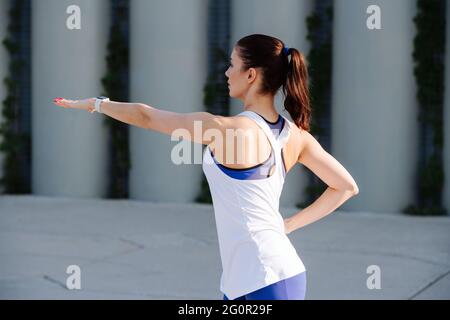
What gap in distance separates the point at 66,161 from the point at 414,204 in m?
4.61

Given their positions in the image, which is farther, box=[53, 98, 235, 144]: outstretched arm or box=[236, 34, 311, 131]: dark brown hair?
box=[236, 34, 311, 131]: dark brown hair

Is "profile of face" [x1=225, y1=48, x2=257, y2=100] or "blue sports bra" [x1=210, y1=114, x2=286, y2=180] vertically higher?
"profile of face" [x1=225, y1=48, x2=257, y2=100]

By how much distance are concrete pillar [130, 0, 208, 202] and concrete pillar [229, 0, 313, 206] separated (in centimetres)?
57

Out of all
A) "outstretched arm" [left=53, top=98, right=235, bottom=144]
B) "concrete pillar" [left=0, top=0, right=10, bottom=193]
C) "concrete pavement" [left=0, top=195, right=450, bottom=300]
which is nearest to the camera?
"outstretched arm" [left=53, top=98, right=235, bottom=144]

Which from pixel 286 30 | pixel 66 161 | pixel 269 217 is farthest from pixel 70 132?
pixel 269 217

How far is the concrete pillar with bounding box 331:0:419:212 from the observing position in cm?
1033

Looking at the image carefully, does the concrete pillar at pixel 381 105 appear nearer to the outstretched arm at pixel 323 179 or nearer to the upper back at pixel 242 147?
the outstretched arm at pixel 323 179

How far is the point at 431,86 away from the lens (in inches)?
406

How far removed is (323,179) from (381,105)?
7.31 meters

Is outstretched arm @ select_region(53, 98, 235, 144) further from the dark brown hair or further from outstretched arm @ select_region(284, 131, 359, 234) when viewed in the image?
outstretched arm @ select_region(284, 131, 359, 234)

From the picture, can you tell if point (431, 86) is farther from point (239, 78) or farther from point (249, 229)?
point (249, 229)

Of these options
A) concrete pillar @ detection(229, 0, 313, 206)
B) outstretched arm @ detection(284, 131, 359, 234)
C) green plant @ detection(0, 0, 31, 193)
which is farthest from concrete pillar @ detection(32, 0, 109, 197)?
outstretched arm @ detection(284, 131, 359, 234)

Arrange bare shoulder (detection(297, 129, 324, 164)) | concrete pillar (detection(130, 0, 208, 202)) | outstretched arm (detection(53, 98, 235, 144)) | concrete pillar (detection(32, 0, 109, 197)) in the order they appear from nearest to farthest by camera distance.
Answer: outstretched arm (detection(53, 98, 235, 144)) < bare shoulder (detection(297, 129, 324, 164)) < concrete pillar (detection(130, 0, 208, 202)) < concrete pillar (detection(32, 0, 109, 197))

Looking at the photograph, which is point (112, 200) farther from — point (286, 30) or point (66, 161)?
point (286, 30)
